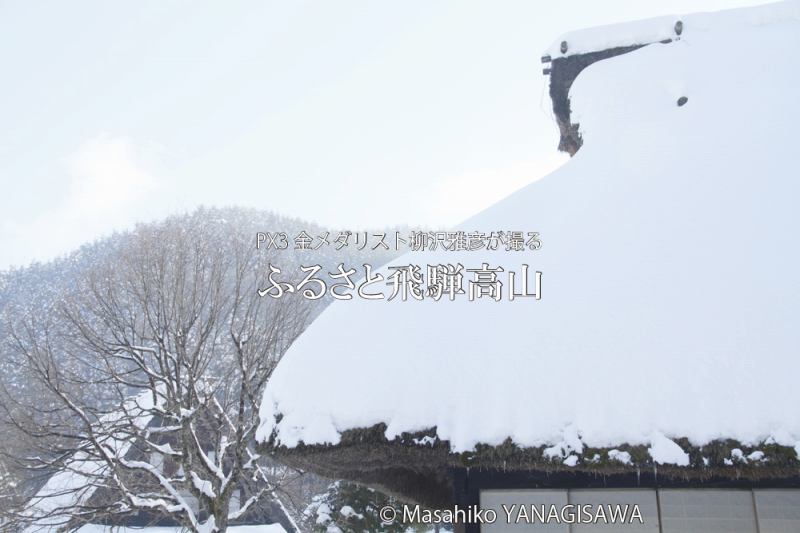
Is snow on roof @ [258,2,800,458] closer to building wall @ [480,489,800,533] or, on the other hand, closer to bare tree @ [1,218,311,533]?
building wall @ [480,489,800,533]

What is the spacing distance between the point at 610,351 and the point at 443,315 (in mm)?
1214

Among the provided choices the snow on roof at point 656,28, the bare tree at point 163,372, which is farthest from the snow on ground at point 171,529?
the snow on roof at point 656,28

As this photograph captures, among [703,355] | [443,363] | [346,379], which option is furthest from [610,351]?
[346,379]

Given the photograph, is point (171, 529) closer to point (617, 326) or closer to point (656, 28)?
point (617, 326)

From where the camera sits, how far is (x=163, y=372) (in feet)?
28.6

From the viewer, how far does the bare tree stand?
801 centimetres

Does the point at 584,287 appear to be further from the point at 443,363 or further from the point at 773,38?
the point at 773,38

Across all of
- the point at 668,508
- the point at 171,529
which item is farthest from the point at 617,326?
the point at 171,529

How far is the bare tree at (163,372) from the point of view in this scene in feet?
26.3

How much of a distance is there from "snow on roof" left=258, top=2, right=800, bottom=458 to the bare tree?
444cm

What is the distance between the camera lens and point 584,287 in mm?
3955

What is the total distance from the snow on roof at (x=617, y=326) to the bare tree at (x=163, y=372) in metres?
4.44

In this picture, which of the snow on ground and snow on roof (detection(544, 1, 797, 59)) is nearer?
snow on roof (detection(544, 1, 797, 59))

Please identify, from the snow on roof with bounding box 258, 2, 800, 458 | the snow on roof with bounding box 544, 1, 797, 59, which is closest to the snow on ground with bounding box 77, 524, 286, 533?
the snow on roof with bounding box 258, 2, 800, 458
